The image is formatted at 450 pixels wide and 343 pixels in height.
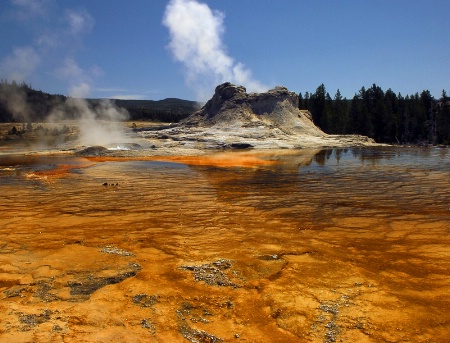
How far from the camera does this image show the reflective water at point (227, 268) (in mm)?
3070

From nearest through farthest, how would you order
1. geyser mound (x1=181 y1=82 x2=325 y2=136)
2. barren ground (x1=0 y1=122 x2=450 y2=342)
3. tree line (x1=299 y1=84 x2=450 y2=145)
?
barren ground (x1=0 y1=122 x2=450 y2=342)
geyser mound (x1=181 y1=82 x2=325 y2=136)
tree line (x1=299 y1=84 x2=450 y2=145)

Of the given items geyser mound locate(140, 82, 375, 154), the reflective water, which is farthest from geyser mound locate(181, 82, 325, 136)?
the reflective water

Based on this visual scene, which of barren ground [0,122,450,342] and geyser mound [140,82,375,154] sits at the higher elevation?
geyser mound [140,82,375,154]

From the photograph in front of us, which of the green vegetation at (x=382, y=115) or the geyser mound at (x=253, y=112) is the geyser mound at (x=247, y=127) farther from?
the green vegetation at (x=382, y=115)

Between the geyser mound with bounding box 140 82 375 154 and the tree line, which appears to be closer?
the geyser mound with bounding box 140 82 375 154

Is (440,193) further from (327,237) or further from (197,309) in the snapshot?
(197,309)

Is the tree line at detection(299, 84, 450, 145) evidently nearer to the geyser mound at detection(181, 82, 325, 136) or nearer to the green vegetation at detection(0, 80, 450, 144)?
the green vegetation at detection(0, 80, 450, 144)

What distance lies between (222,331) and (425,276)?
2.58m

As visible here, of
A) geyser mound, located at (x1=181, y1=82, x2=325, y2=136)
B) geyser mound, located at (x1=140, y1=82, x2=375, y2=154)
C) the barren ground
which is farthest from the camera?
geyser mound, located at (x1=181, y1=82, x2=325, y2=136)

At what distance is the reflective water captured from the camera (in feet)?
10.1

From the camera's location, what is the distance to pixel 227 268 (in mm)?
4262

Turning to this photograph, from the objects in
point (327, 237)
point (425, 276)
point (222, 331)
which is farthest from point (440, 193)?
point (222, 331)

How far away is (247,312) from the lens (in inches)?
131

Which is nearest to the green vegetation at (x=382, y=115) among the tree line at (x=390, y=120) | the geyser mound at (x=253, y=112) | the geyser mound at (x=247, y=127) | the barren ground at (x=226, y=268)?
the tree line at (x=390, y=120)
